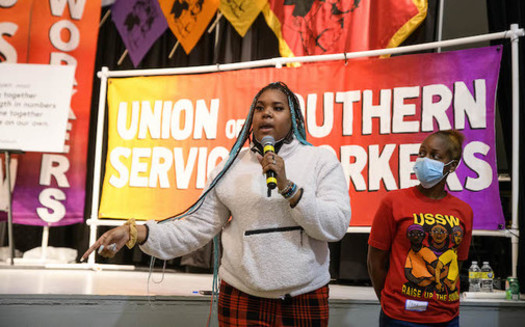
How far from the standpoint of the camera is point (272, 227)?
138cm

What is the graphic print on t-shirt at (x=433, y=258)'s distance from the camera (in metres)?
1.63

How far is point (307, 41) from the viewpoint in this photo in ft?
11.9

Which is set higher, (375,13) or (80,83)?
(375,13)

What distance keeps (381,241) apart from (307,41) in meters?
2.18

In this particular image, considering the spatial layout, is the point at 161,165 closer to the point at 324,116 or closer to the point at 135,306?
the point at 324,116

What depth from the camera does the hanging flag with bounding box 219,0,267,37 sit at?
3.84m

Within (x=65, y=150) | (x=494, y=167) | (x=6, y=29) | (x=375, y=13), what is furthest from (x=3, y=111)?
(x=494, y=167)

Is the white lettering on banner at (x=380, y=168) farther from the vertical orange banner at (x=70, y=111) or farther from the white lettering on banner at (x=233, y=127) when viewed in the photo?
the vertical orange banner at (x=70, y=111)

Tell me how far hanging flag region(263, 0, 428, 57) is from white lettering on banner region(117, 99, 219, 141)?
0.72 meters

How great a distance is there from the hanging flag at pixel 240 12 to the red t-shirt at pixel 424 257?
8.14ft

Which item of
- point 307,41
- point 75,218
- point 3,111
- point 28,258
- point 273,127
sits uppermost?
point 307,41

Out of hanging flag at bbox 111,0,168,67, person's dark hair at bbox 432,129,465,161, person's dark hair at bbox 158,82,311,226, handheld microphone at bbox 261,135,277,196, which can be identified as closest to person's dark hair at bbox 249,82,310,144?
person's dark hair at bbox 158,82,311,226

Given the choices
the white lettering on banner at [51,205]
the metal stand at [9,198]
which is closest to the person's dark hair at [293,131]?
the metal stand at [9,198]

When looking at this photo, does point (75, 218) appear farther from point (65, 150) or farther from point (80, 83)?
point (80, 83)
